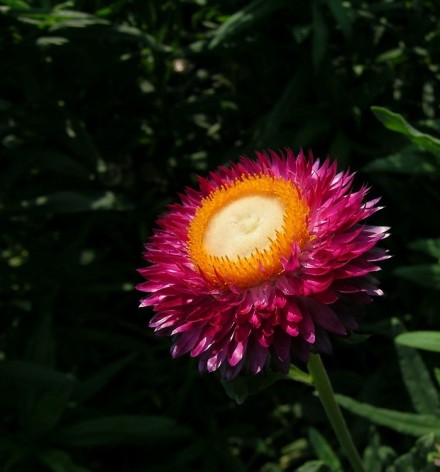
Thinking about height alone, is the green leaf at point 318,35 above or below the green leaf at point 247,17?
below

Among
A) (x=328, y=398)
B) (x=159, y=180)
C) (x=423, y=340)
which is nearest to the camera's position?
(x=328, y=398)

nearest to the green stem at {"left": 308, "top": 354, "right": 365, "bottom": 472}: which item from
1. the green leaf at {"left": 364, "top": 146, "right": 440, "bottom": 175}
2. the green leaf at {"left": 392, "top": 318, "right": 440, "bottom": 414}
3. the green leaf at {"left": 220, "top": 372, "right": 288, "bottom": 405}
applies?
the green leaf at {"left": 220, "top": 372, "right": 288, "bottom": 405}

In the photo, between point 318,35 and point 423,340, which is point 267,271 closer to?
point 423,340

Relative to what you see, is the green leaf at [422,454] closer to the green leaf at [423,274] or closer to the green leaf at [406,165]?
the green leaf at [423,274]

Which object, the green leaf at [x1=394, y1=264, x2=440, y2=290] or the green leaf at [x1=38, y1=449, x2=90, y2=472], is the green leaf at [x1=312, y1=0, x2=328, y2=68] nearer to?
the green leaf at [x1=394, y1=264, x2=440, y2=290]

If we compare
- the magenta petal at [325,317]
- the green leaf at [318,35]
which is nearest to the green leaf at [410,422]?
the magenta petal at [325,317]

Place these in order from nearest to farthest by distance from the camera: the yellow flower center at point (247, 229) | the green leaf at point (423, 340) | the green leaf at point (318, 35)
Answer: the yellow flower center at point (247, 229)
the green leaf at point (423, 340)
the green leaf at point (318, 35)

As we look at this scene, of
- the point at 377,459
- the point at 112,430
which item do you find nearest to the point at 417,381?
the point at 377,459
